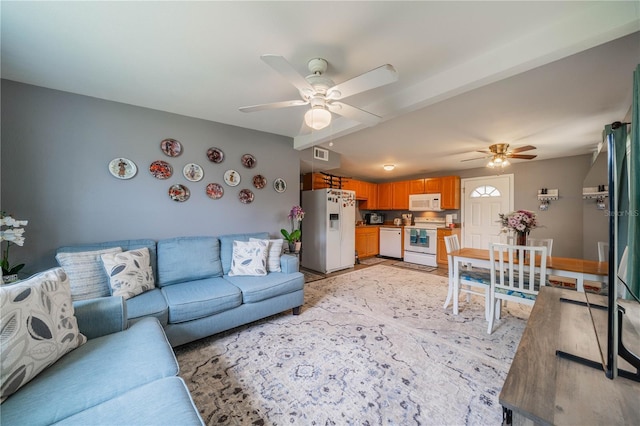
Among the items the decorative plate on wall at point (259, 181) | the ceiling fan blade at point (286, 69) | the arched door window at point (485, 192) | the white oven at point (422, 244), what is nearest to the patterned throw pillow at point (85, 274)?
the decorative plate on wall at point (259, 181)

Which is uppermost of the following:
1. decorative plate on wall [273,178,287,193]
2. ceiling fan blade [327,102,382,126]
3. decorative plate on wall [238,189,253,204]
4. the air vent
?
the air vent

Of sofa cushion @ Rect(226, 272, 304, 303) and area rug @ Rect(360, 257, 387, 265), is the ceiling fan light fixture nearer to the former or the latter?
sofa cushion @ Rect(226, 272, 304, 303)

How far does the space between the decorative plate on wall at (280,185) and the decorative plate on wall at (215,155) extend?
0.84 m

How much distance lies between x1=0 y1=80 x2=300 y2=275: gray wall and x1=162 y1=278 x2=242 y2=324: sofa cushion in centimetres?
85

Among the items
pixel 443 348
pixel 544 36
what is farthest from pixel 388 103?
pixel 443 348

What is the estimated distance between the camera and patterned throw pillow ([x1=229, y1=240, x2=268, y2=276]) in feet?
8.68

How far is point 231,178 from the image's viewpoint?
3.12m

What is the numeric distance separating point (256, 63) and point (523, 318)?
3.78 meters

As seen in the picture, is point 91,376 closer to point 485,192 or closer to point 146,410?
point 146,410

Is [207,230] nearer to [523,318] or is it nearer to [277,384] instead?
[277,384]

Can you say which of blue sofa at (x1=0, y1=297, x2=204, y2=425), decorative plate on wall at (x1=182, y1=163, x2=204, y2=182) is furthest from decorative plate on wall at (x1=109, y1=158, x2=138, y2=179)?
blue sofa at (x1=0, y1=297, x2=204, y2=425)

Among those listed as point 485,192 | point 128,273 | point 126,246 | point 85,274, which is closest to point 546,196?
point 485,192

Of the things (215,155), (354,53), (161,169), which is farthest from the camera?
(215,155)

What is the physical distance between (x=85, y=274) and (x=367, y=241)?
5245 mm
